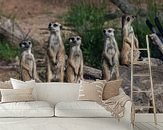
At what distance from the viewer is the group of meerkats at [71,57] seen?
19.2 feet

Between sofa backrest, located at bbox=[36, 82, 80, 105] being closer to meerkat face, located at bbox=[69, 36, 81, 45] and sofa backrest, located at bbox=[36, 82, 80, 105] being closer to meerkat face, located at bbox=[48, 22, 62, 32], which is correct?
meerkat face, located at bbox=[69, 36, 81, 45]

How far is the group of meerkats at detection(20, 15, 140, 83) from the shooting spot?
19.2 ft

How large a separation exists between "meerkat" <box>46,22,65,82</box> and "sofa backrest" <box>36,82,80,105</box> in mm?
438

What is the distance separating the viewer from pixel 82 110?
471cm

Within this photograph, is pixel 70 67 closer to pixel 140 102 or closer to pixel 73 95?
pixel 73 95

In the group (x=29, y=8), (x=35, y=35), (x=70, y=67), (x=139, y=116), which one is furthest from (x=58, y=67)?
(x=139, y=116)

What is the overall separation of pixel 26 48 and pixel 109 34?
1.14m

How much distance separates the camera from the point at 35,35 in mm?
5953

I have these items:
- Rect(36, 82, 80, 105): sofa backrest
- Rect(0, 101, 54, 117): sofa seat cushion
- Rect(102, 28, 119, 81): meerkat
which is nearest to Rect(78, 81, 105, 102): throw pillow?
Rect(36, 82, 80, 105): sofa backrest

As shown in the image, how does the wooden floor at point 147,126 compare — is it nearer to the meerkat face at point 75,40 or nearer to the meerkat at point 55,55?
the meerkat at point 55,55

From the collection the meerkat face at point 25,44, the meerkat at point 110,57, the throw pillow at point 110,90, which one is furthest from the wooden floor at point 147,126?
the meerkat face at point 25,44

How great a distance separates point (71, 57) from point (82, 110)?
1.31m

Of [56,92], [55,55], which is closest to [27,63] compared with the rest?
[55,55]

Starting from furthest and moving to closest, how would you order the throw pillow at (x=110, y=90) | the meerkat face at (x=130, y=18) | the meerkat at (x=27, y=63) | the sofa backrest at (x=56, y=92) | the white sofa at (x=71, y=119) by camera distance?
the meerkat face at (x=130, y=18)
the meerkat at (x=27, y=63)
the sofa backrest at (x=56, y=92)
the throw pillow at (x=110, y=90)
the white sofa at (x=71, y=119)
